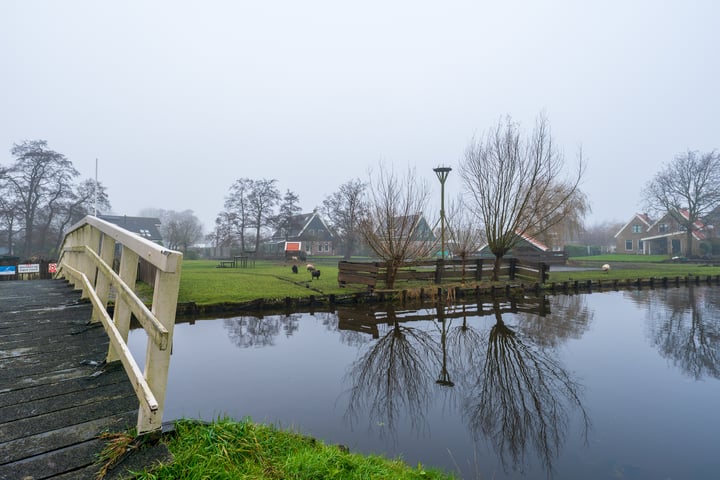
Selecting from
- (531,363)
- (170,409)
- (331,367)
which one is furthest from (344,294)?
(170,409)

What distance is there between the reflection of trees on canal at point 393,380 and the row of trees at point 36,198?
109 ft

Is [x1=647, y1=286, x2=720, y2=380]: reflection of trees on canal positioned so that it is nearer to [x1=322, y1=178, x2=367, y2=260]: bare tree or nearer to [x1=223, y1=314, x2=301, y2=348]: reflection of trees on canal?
[x1=223, y1=314, x2=301, y2=348]: reflection of trees on canal

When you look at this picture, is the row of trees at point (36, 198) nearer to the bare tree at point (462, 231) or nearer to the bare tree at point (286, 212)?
the bare tree at point (286, 212)

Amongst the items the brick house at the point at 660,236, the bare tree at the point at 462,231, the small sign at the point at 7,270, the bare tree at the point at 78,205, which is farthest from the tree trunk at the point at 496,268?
the brick house at the point at 660,236

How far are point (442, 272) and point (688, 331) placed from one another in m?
8.22

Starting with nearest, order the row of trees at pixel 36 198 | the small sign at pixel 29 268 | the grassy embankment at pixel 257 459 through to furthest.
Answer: the grassy embankment at pixel 257 459 → the small sign at pixel 29 268 → the row of trees at pixel 36 198

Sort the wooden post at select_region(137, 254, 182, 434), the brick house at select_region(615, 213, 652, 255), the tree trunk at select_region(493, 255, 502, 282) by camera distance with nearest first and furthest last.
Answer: the wooden post at select_region(137, 254, 182, 434), the tree trunk at select_region(493, 255, 502, 282), the brick house at select_region(615, 213, 652, 255)

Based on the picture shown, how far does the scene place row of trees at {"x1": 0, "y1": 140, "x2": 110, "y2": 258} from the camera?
31.0m

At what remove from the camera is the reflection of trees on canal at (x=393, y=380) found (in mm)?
4828

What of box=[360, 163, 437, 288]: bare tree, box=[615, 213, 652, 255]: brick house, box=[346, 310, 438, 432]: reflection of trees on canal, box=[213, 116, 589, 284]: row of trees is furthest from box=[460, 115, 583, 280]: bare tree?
box=[615, 213, 652, 255]: brick house

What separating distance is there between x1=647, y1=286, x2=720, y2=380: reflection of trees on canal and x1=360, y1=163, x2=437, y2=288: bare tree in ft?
24.9

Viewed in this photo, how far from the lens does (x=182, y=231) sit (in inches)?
2026

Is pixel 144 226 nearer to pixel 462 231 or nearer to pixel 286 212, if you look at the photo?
pixel 286 212

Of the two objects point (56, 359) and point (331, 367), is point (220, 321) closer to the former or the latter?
point (331, 367)
